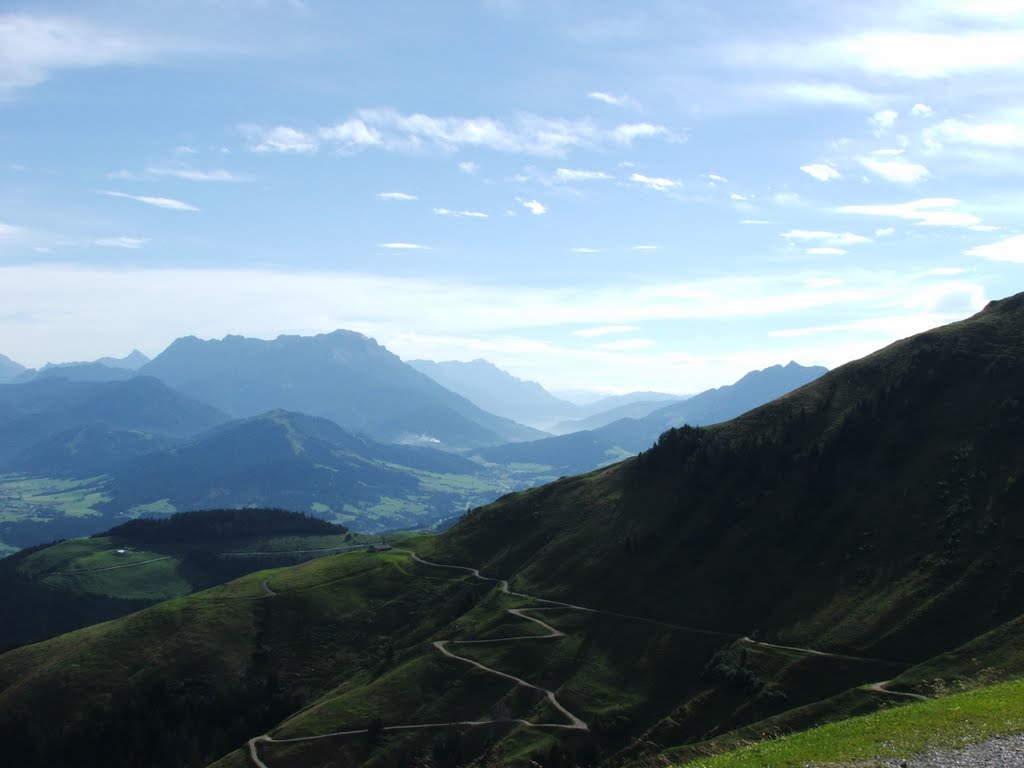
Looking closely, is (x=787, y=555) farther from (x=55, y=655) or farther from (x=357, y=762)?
(x=55, y=655)

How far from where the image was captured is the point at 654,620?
136 meters

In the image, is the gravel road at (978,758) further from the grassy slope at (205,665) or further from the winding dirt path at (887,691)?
the grassy slope at (205,665)

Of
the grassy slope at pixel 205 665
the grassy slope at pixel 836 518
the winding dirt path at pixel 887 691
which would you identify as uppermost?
the grassy slope at pixel 836 518

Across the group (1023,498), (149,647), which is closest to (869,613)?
(1023,498)

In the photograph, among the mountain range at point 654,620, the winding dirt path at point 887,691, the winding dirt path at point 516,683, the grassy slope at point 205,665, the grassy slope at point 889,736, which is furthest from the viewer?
the grassy slope at point 205,665

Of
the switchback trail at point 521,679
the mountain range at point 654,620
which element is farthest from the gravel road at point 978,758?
the switchback trail at point 521,679

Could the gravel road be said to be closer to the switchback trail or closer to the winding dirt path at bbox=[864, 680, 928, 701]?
the winding dirt path at bbox=[864, 680, 928, 701]

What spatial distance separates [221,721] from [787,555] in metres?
111

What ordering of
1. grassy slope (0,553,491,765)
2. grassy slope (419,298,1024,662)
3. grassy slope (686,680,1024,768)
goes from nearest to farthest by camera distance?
grassy slope (686,680,1024,768)
grassy slope (419,298,1024,662)
grassy slope (0,553,491,765)

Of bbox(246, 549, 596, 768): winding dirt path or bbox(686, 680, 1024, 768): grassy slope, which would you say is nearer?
bbox(686, 680, 1024, 768): grassy slope

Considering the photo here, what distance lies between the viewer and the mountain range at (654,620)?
351 ft

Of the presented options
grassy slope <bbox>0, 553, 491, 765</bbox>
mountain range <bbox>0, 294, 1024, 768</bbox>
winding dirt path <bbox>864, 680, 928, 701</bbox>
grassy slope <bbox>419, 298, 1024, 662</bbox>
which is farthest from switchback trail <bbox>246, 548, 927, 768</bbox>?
grassy slope <bbox>0, 553, 491, 765</bbox>

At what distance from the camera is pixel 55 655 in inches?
6437

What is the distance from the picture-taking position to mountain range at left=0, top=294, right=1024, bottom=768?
351 ft
